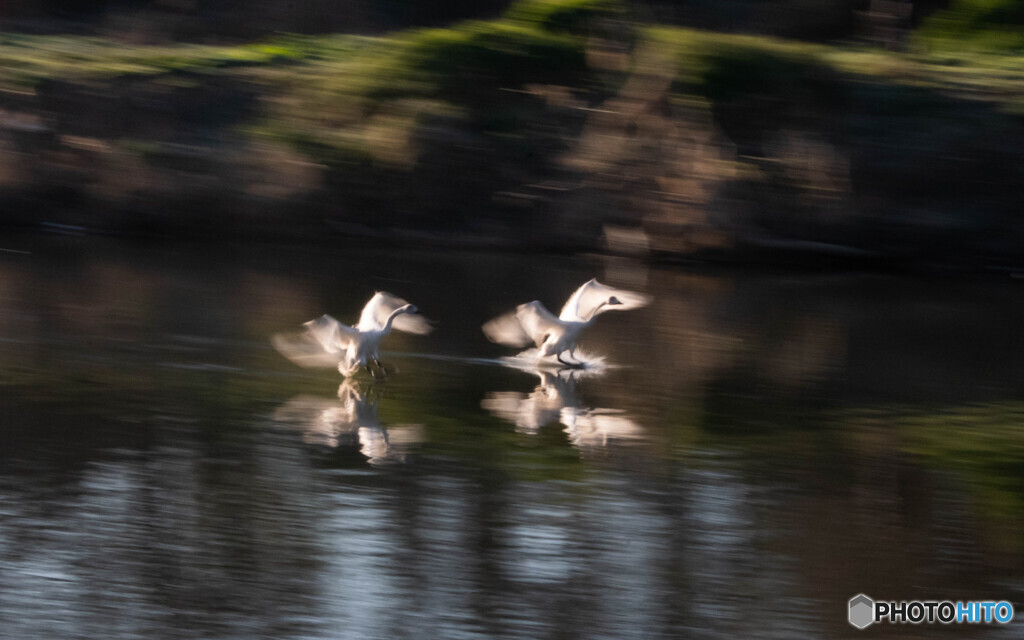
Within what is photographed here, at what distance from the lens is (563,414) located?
8641 millimetres

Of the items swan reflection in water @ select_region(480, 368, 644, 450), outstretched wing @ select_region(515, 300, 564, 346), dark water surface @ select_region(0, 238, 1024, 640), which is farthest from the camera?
outstretched wing @ select_region(515, 300, 564, 346)

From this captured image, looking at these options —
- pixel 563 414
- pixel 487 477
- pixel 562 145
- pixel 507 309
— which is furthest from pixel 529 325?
pixel 562 145

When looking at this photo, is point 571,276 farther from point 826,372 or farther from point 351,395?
point 351,395

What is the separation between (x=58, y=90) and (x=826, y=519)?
13991 mm

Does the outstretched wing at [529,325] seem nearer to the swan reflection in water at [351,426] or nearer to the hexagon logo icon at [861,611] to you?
the swan reflection in water at [351,426]

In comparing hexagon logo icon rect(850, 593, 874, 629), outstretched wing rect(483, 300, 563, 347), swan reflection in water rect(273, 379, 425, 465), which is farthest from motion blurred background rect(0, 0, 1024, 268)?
hexagon logo icon rect(850, 593, 874, 629)

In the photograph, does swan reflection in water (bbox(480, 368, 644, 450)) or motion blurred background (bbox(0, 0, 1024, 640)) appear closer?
motion blurred background (bbox(0, 0, 1024, 640))

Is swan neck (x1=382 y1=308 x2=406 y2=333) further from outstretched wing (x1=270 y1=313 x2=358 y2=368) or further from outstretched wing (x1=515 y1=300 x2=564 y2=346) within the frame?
outstretched wing (x1=515 y1=300 x2=564 y2=346)

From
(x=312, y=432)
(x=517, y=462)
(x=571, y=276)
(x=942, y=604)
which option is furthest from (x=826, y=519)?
(x=571, y=276)

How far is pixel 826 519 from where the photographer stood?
6730mm

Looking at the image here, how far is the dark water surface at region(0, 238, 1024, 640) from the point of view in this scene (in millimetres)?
5477

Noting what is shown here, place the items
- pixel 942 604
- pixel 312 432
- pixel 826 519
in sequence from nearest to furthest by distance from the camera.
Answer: pixel 942 604
pixel 826 519
pixel 312 432

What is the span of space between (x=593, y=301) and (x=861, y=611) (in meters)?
4.44

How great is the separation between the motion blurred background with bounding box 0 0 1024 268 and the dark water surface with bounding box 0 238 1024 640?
4.65 metres
